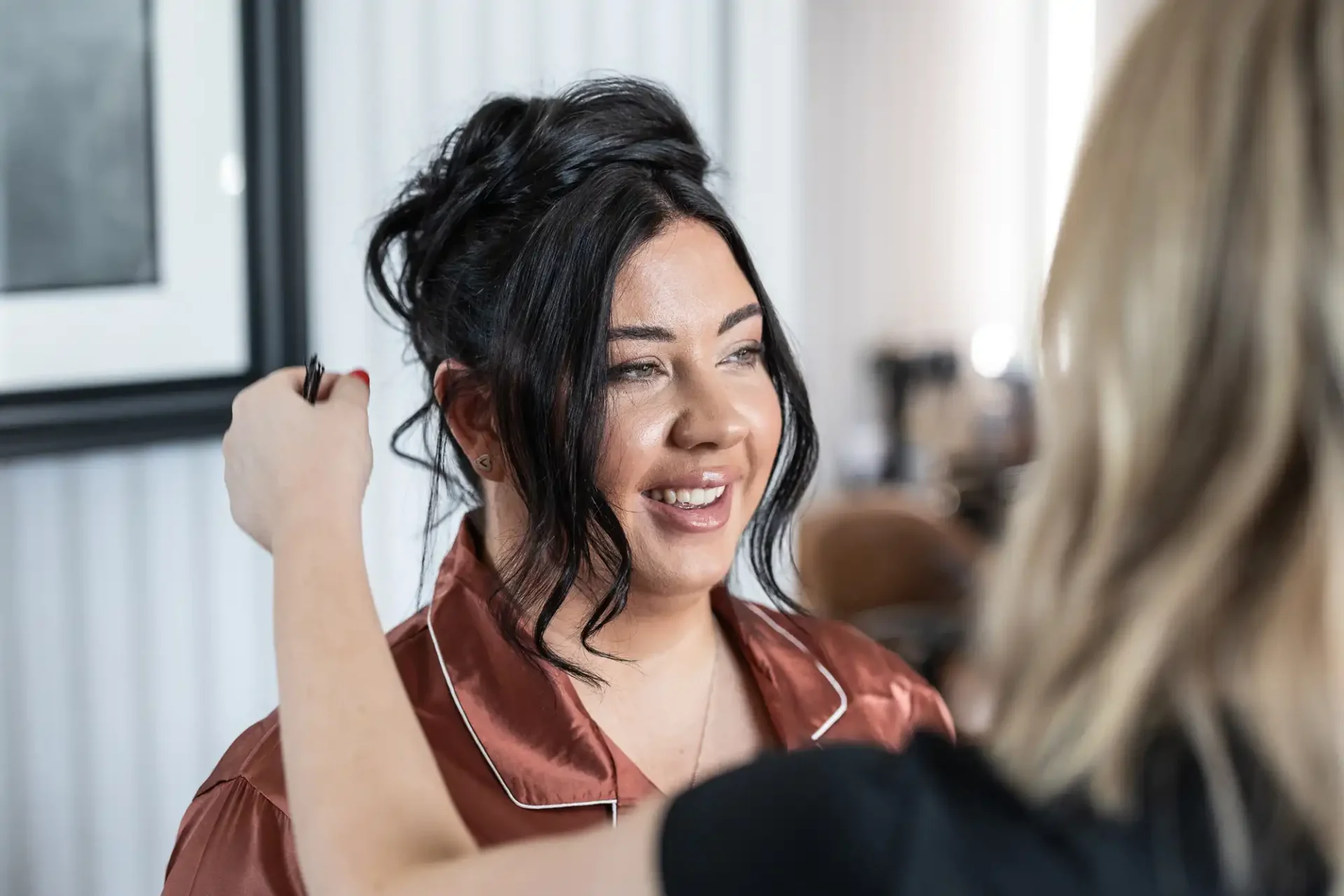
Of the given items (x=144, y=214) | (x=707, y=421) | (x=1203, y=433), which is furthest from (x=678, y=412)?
(x=144, y=214)

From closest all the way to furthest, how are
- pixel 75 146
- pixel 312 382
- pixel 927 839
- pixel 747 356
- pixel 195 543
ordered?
pixel 927 839 < pixel 312 382 < pixel 747 356 < pixel 75 146 < pixel 195 543

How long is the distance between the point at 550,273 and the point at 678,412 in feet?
0.47

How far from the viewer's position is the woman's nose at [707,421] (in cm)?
112

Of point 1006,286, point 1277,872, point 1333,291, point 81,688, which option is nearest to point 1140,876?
point 1277,872

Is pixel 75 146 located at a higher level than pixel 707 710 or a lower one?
higher

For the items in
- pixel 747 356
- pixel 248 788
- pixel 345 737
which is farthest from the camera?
pixel 747 356

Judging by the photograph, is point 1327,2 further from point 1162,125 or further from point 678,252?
point 678,252

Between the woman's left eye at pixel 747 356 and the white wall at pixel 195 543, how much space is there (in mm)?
659

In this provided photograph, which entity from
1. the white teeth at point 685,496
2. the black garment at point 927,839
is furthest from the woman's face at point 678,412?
the black garment at point 927,839

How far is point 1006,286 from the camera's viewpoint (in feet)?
18.7

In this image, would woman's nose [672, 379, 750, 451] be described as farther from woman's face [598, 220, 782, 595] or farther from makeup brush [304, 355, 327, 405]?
makeup brush [304, 355, 327, 405]

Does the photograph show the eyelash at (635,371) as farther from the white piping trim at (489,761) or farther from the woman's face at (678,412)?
the white piping trim at (489,761)

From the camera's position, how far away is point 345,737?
803mm

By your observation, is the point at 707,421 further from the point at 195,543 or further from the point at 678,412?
the point at 195,543
